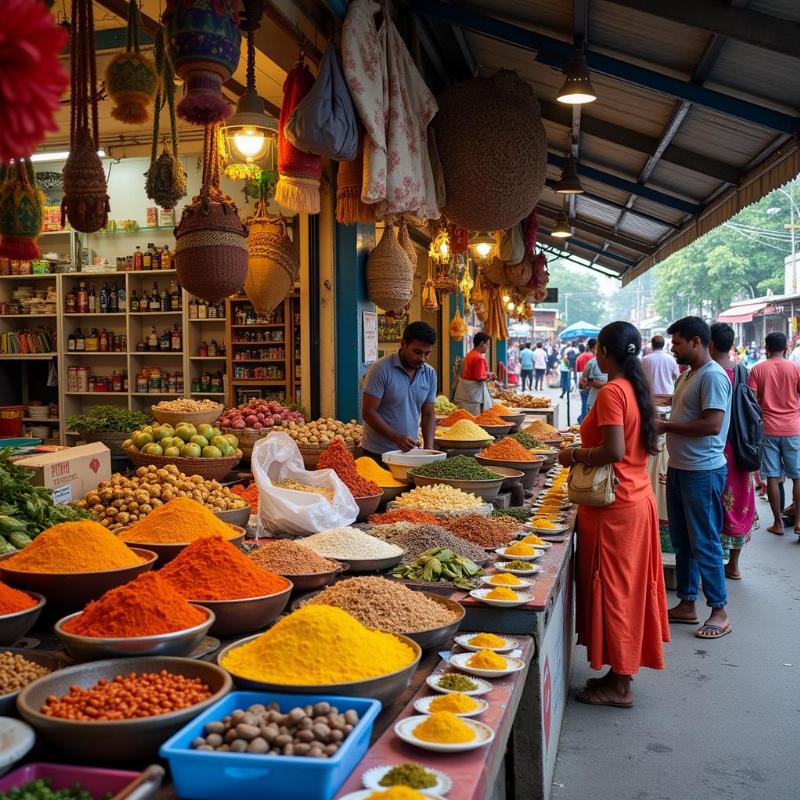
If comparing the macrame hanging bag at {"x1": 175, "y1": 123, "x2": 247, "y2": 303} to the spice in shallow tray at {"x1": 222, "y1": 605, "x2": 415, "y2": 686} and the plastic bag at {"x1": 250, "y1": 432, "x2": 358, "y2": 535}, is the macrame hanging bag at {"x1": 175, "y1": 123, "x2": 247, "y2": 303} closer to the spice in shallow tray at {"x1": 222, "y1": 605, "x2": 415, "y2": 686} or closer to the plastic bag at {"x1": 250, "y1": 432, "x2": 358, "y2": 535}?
the plastic bag at {"x1": 250, "y1": 432, "x2": 358, "y2": 535}

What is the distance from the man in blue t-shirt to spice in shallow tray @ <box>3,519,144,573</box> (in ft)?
9.26

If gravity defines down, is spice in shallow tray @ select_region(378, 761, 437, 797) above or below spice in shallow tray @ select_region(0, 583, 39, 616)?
below

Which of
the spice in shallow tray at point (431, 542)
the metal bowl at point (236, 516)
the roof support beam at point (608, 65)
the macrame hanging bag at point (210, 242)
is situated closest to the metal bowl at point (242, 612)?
the spice in shallow tray at point (431, 542)

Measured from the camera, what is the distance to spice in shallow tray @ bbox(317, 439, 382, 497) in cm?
331

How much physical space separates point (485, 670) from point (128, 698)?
0.81 m

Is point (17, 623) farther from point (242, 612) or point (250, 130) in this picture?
point (250, 130)

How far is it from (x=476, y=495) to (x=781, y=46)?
2468mm

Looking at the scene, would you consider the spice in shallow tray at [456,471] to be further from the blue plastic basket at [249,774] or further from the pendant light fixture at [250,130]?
the blue plastic basket at [249,774]

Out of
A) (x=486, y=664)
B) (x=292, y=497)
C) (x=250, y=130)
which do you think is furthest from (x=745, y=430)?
(x=486, y=664)

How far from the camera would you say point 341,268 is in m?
5.37

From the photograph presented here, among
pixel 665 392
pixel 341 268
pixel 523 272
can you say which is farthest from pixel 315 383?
pixel 665 392

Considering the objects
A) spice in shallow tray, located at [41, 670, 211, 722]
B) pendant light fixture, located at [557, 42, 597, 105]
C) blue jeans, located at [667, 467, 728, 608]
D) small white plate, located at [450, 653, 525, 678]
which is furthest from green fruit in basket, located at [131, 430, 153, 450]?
pendant light fixture, located at [557, 42, 597, 105]

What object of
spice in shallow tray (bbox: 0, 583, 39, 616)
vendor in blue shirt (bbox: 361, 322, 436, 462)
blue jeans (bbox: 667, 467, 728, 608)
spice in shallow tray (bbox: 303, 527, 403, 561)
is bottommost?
blue jeans (bbox: 667, 467, 728, 608)

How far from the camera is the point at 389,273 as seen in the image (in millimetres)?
5086
